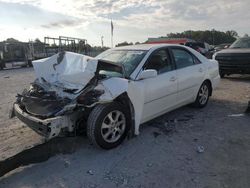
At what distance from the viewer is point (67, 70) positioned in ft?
15.8

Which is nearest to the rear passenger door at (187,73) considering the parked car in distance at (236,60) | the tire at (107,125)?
the tire at (107,125)

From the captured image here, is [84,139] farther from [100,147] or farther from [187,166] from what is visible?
[187,166]

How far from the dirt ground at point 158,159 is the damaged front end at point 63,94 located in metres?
0.49

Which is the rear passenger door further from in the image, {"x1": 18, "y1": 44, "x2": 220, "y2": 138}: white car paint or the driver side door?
the driver side door

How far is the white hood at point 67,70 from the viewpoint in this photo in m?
4.43

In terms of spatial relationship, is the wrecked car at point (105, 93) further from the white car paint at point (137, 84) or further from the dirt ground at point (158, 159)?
the dirt ground at point (158, 159)

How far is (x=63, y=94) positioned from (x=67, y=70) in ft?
2.00

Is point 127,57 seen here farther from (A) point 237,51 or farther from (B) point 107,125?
(A) point 237,51

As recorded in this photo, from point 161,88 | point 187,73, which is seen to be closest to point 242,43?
point 187,73

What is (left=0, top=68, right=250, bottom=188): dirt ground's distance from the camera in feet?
11.4

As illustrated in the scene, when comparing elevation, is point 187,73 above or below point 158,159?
above

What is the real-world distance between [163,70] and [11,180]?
10.3 feet

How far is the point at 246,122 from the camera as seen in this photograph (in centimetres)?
550

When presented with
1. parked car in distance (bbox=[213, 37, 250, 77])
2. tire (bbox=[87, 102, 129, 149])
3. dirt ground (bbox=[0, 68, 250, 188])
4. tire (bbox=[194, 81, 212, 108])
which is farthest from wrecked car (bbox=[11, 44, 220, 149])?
parked car in distance (bbox=[213, 37, 250, 77])
